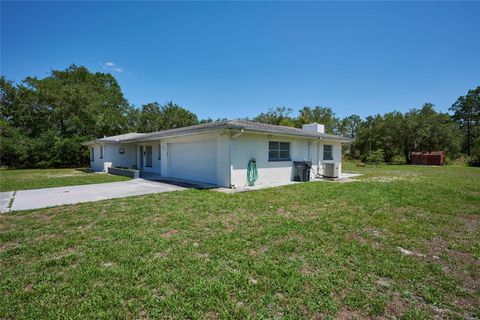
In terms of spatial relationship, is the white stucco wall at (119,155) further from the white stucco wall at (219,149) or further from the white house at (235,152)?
the white stucco wall at (219,149)

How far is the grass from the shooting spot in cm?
216

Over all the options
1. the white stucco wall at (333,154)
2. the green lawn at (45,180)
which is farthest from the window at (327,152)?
the green lawn at (45,180)

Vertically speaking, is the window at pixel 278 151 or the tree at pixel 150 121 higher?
the tree at pixel 150 121

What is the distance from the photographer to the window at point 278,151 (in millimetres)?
10812

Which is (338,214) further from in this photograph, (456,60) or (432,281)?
(456,60)

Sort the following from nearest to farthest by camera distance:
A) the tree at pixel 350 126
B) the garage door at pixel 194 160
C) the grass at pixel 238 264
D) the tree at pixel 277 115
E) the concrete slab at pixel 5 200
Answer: the grass at pixel 238 264 → the concrete slab at pixel 5 200 → the garage door at pixel 194 160 → the tree at pixel 277 115 → the tree at pixel 350 126

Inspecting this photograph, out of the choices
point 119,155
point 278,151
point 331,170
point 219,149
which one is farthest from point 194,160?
point 119,155

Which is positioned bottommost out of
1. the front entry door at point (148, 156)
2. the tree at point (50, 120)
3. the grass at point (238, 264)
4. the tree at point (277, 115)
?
the grass at point (238, 264)

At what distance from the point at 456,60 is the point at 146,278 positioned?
638 inches

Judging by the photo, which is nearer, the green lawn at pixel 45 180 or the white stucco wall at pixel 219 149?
the white stucco wall at pixel 219 149

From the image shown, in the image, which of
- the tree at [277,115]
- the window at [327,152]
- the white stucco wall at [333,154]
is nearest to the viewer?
the white stucco wall at [333,154]

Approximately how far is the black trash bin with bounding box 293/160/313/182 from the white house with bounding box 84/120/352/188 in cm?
21

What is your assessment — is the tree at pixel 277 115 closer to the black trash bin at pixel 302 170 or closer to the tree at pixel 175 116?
the tree at pixel 175 116

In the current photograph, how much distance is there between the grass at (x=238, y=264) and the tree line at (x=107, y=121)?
47.5 feet
